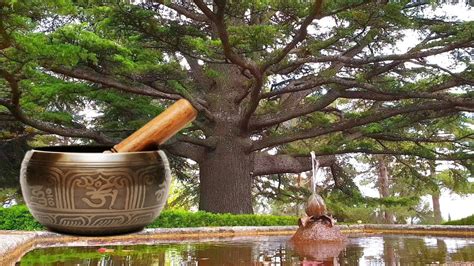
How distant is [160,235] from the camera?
8992 mm

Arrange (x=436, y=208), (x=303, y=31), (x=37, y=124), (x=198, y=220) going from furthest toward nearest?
1. (x=436, y=208)
2. (x=37, y=124)
3. (x=198, y=220)
4. (x=303, y=31)

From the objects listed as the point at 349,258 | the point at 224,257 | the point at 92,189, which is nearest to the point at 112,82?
the point at 224,257

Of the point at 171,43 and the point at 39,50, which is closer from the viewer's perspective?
the point at 39,50

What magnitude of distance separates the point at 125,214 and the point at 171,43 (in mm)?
9833

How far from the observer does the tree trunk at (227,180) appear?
14.4 metres

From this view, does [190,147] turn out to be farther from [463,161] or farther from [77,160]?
[77,160]

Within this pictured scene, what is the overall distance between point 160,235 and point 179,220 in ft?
7.50

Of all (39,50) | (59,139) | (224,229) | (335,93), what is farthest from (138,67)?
(59,139)

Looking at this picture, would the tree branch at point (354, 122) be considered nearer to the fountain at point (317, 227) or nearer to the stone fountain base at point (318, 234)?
the fountain at point (317, 227)

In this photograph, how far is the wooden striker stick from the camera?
1599 mm

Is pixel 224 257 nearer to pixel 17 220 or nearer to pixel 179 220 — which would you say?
pixel 179 220

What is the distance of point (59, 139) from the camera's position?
2234cm

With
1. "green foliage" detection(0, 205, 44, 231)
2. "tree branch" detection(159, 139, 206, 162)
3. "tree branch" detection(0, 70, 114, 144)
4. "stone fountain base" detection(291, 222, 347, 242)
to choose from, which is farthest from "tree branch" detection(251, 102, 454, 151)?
"green foliage" detection(0, 205, 44, 231)

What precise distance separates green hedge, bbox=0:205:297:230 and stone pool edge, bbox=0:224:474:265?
3.47ft
